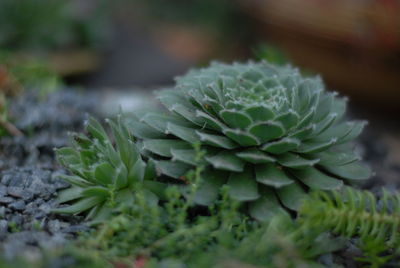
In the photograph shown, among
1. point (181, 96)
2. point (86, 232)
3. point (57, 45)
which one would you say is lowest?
point (86, 232)

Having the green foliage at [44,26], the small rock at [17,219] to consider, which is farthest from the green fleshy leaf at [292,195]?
the green foliage at [44,26]

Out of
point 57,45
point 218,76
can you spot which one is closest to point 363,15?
point 218,76

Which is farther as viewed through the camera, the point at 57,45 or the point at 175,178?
the point at 57,45

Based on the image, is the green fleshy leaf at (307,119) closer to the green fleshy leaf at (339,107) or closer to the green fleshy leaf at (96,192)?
the green fleshy leaf at (339,107)

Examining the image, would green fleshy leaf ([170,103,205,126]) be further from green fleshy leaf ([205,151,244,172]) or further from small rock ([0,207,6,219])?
small rock ([0,207,6,219])

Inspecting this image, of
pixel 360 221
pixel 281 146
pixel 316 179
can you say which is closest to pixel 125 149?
pixel 281 146

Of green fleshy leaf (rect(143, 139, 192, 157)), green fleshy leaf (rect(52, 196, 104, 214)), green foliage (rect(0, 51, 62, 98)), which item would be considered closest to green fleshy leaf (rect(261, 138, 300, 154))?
green fleshy leaf (rect(143, 139, 192, 157))

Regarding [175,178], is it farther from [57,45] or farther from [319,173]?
[57,45]

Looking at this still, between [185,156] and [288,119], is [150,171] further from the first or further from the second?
[288,119]
